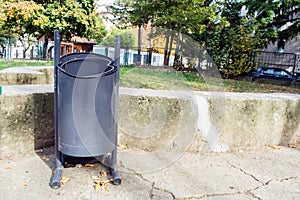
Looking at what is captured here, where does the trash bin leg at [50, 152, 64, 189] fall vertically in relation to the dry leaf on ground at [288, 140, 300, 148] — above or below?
above

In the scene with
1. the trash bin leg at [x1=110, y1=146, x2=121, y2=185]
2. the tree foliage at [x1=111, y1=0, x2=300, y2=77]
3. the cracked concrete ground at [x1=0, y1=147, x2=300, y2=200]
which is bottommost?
the cracked concrete ground at [x1=0, y1=147, x2=300, y2=200]

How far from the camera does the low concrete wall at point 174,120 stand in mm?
2752

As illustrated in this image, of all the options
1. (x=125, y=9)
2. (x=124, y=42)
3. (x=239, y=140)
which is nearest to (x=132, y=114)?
(x=124, y=42)

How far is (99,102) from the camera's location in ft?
7.41

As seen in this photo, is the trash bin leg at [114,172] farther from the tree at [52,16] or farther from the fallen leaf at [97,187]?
the tree at [52,16]

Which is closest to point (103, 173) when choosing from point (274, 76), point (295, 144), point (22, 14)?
point (295, 144)

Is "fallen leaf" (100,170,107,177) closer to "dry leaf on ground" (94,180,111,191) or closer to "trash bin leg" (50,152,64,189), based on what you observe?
"dry leaf on ground" (94,180,111,191)

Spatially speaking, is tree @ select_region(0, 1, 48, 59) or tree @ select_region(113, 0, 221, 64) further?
tree @ select_region(0, 1, 48, 59)

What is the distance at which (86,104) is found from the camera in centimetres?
A: 222

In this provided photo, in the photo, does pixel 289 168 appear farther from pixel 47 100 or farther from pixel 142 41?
pixel 47 100

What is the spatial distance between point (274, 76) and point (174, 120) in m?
11.6

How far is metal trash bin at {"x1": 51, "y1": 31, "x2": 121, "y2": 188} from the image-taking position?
221 centimetres

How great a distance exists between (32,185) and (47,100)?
96 cm

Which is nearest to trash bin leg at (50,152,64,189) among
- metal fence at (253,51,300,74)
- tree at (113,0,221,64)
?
tree at (113,0,221,64)
